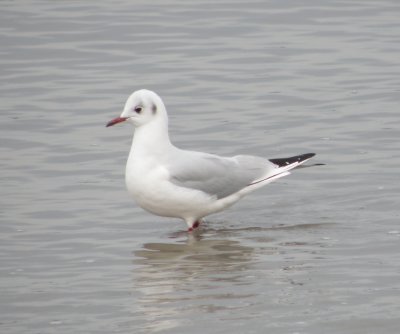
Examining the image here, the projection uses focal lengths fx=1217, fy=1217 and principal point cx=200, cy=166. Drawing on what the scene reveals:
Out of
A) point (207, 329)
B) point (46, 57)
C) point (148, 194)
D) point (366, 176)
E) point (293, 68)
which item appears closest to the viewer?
point (207, 329)

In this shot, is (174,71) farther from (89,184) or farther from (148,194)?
(148,194)

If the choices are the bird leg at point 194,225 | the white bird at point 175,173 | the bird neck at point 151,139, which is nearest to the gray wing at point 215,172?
the white bird at point 175,173

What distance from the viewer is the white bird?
30.3 feet

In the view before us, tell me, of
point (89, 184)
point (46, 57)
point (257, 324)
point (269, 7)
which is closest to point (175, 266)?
point (257, 324)

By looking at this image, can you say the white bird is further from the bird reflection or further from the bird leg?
the bird reflection

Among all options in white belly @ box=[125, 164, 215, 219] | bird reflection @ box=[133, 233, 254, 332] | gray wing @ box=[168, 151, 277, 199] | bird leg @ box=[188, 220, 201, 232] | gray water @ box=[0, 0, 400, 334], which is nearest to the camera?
bird reflection @ box=[133, 233, 254, 332]

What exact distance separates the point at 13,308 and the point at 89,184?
345cm

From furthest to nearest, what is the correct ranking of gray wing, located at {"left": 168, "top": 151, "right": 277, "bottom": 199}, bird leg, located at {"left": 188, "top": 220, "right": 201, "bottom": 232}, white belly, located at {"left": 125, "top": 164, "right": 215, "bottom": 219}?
bird leg, located at {"left": 188, "top": 220, "right": 201, "bottom": 232} < gray wing, located at {"left": 168, "top": 151, "right": 277, "bottom": 199} < white belly, located at {"left": 125, "top": 164, "right": 215, "bottom": 219}

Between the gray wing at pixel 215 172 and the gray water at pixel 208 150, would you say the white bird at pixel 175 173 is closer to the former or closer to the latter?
the gray wing at pixel 215 172

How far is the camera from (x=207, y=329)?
22.1 ft

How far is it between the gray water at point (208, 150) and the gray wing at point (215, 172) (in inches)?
12.5

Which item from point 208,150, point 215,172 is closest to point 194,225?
point 215,172

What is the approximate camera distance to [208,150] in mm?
11695

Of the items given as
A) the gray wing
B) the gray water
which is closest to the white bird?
the gray wing
